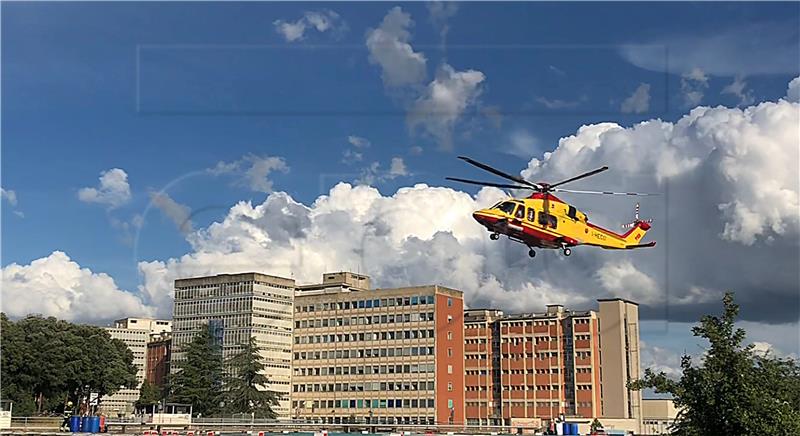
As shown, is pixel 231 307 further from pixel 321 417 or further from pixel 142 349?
pixel 142 349

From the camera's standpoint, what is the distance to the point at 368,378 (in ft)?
408

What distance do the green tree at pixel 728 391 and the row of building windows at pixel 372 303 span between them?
92.0 m

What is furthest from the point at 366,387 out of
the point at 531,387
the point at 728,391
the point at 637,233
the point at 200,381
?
the point at 728,391

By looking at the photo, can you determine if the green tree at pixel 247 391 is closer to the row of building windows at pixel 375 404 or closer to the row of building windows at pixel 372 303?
the row of building windows at pixel 375 404

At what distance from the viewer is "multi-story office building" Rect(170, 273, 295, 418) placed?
12081 centimetres

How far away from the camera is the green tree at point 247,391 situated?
10219cm

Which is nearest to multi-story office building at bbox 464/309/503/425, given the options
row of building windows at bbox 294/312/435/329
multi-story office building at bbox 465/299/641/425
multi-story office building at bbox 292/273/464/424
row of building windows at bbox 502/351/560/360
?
multi-story office building at bbox 465/299/641/425

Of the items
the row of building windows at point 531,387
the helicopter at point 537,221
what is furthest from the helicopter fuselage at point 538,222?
the row of building windows at point 531,387

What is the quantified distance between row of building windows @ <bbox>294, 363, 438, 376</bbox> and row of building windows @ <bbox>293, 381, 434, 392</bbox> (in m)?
1.48

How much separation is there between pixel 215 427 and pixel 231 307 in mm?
42596

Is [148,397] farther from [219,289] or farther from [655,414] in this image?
[655,414]

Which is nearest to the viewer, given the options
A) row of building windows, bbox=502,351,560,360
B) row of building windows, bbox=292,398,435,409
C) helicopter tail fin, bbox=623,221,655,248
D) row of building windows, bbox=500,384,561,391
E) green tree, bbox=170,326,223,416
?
helicopter tail fin, bbox=623,221,655,248

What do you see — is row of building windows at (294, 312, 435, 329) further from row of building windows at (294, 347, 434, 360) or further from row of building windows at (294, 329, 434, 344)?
row of building windows at (294, 347, 434, 360)

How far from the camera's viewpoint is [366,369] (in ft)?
409
